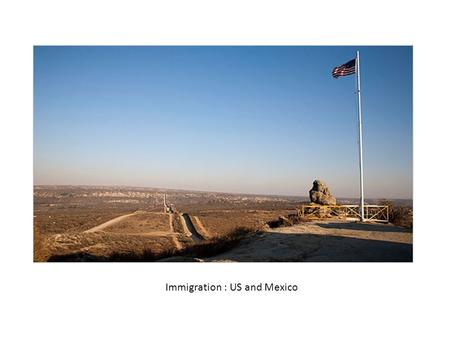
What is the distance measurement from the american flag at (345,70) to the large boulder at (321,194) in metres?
6.65

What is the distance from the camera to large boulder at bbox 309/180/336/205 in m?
19.3

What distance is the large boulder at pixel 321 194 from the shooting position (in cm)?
1927

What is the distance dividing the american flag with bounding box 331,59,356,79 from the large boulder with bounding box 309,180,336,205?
665 cm

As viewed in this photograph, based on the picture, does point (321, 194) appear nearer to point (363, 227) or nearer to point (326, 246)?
point (363, 227)

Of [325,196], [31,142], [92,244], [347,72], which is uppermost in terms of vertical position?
[347,72]

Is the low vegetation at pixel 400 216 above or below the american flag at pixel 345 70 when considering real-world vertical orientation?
below

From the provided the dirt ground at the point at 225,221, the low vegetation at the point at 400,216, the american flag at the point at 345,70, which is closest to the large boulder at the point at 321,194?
the low vegetation at the point at 400,216

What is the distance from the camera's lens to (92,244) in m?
21.7

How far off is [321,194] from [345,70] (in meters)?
7.18

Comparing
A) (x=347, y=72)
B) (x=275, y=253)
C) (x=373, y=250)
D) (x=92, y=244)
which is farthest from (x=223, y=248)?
(x=92, y=244)

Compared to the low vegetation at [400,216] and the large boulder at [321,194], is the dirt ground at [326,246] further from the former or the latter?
the large boulder at [321,194]

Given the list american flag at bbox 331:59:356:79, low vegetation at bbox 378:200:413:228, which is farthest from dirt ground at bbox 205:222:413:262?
american flag at bbox 331:59:356:79
